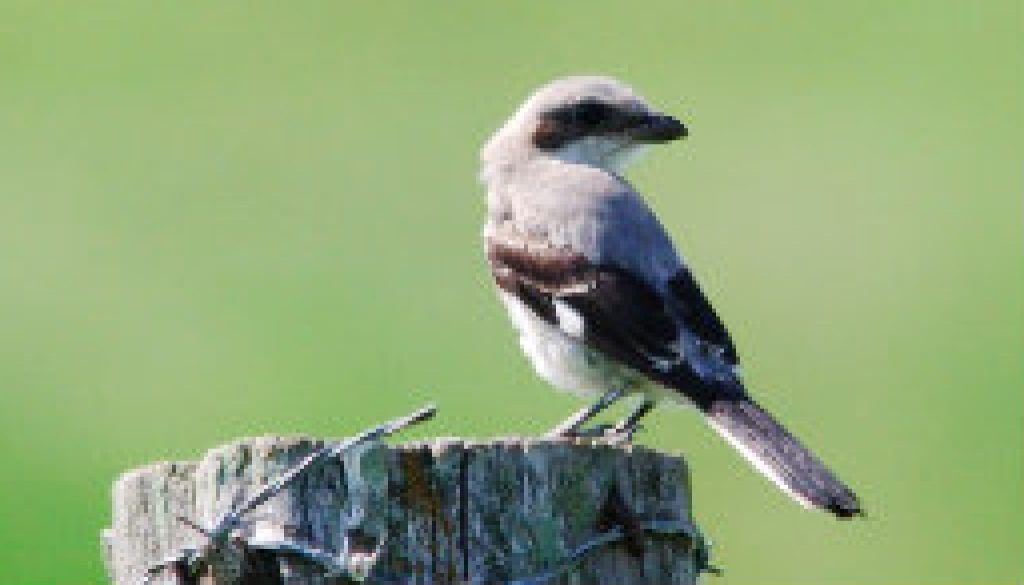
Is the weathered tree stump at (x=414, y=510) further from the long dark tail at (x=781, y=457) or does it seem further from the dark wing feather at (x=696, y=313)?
the dark wing feather at (x=696, y=313)

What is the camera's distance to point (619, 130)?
8.91 metres

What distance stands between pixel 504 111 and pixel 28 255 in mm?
3073

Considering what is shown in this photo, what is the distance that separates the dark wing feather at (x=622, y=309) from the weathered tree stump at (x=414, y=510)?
7.64 feet

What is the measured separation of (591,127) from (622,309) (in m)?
1.27

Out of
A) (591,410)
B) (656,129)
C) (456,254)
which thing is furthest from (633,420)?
(456,254)

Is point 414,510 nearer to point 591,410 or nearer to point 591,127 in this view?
point 591,410

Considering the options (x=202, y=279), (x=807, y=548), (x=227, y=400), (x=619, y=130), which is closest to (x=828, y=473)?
(x=619, y=130)

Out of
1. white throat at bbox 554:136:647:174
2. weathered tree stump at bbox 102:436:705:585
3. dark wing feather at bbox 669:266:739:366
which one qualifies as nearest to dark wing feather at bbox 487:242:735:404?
dark wing feather at bbox 669:266:739:366

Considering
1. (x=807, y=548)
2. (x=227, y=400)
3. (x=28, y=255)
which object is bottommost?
(x=807, y=548)

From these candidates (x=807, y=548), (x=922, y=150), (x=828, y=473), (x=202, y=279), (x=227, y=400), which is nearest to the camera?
(x=828, y=473)

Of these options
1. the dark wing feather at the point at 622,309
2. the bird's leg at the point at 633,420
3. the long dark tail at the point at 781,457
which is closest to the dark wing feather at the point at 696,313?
the dark wing feather at the point at 622,309

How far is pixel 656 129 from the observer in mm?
8852

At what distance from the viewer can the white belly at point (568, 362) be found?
7.79 m

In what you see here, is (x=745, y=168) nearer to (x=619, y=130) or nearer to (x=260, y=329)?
(x=260, y=329)
